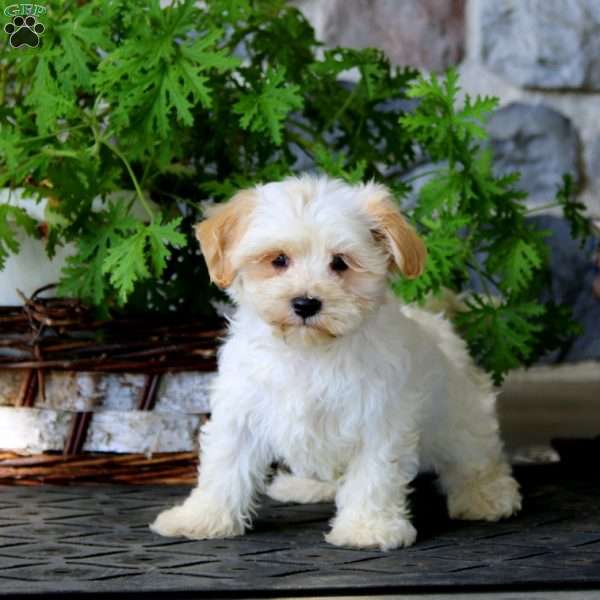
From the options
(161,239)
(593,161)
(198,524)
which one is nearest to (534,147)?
(593,161)

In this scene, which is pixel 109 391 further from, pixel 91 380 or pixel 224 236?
pixel 224 236

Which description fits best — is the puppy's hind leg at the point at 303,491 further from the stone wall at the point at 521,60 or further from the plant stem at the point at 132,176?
the stone wall at the point at 521,60

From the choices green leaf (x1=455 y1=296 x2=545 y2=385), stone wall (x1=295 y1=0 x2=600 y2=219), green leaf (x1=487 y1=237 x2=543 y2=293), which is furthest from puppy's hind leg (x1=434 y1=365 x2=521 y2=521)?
stone wall (x1=295 y1=0 x2=600 y2=219)

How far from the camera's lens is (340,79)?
328 cm

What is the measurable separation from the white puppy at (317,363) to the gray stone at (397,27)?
50.9 inches

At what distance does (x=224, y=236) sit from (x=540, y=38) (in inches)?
62.5

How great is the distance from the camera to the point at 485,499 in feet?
7.40

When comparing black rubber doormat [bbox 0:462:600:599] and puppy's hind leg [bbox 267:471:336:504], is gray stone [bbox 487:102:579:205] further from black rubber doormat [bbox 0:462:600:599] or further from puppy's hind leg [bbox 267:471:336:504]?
puppy's hind leg [bbox 267:471:336:504]

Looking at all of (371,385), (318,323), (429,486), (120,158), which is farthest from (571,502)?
(120,158)

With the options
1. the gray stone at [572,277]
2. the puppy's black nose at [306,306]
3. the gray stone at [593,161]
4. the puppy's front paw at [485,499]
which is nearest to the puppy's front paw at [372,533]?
the puppy's front paw at [485,499]

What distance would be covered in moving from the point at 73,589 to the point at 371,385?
0.59 m

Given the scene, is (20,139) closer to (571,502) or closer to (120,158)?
(120,158)

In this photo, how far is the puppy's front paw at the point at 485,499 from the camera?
7.34ft

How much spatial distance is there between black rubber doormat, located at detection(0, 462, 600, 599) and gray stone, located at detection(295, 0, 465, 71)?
133cm
